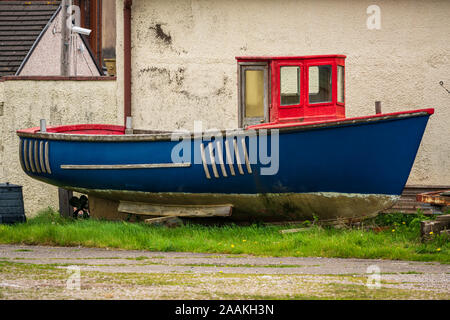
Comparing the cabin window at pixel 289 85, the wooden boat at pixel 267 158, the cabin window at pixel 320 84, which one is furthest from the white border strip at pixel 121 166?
the cabin window at pixel 320 84

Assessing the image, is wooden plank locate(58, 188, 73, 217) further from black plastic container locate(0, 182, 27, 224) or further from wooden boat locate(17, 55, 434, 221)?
black plastic container locate(0, 182, 27, 224)

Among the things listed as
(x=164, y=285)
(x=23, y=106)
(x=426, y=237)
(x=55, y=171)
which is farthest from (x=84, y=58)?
(x=164, y=285)

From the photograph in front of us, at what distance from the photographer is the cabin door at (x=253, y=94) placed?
40.3 ft

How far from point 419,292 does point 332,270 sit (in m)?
1.61

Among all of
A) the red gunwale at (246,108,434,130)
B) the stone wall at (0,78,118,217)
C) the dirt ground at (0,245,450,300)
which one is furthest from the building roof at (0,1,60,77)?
the dirt ground at (0,245,450,300)

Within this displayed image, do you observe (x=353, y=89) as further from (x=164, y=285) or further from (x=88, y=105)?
(x=164, y=285)

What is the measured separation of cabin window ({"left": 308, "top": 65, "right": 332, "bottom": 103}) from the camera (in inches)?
463

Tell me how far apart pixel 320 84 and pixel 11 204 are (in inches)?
211

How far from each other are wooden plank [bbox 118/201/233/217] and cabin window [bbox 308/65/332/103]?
2082 mm

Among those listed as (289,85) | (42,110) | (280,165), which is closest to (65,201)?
(42,110)

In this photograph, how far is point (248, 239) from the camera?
11.0 meters

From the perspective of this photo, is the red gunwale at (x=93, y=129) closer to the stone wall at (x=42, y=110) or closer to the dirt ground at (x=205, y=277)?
the stone wall at (x=42, y=110)

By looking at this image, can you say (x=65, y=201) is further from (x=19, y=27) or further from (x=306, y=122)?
(x=19, y=27)

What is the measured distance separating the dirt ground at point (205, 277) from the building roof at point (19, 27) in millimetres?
10489
